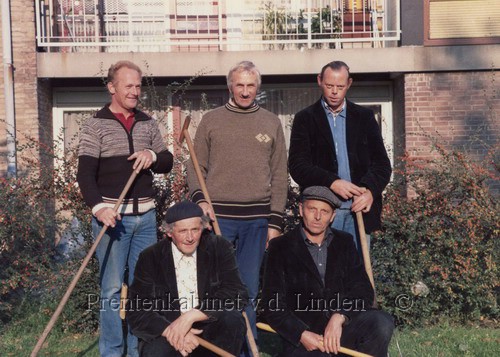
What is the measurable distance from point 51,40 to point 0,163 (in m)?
2.07

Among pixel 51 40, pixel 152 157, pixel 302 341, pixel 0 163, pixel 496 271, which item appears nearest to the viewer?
pixel 302 341

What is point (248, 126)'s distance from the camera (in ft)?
17.5

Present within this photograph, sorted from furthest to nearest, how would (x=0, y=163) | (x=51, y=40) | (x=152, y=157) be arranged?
(x=51, y=40), (x=0, y=163), (x=152, y=157)

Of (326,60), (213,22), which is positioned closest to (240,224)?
(326,60)

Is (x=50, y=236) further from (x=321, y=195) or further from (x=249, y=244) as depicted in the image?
(x=321, y=195)

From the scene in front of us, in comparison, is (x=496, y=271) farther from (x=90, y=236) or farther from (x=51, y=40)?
(x=51, y=40)

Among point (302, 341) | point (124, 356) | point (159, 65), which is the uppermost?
point (159, 65)

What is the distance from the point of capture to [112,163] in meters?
5.22

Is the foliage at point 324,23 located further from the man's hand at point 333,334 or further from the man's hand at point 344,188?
the man's hand at point 333,334

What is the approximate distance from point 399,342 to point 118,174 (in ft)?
8.76

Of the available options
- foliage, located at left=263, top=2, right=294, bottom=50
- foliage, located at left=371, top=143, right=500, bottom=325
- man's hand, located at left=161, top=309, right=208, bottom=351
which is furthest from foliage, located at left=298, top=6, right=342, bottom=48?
man's hand, located at left=161, top=309, right=208, bottom=351

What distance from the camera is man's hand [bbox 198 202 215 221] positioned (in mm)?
5139

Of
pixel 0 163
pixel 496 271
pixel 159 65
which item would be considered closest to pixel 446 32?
pixel 159 65

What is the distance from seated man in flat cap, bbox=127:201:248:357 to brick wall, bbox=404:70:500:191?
690cm
